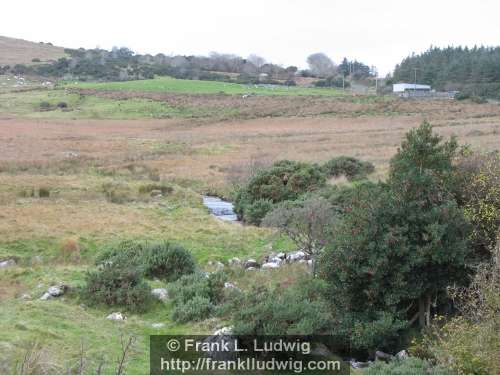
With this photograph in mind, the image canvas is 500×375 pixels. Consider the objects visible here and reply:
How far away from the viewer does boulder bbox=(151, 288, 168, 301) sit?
1486cm

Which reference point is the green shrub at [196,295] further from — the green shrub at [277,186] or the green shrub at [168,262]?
the green shrub at [277,186]

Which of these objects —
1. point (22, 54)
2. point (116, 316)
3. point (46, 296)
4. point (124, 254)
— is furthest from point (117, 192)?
point (22, 54)

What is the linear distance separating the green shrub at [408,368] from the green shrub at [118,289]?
6076mm

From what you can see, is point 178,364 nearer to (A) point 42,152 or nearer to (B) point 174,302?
(B) point 174,302

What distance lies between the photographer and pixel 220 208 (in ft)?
102

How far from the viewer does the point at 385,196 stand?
44.9 ft

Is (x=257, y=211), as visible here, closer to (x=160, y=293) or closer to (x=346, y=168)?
(x=346, y=168)

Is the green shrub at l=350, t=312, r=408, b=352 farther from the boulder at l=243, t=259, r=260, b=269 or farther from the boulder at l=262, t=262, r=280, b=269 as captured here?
the boulder at l=243, t=259, r=260, b=269

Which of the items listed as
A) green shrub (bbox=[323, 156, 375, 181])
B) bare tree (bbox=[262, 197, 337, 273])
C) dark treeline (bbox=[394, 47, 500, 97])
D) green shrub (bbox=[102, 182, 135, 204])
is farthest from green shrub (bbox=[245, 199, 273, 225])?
dark treeline (bbox=[394, 47, 500, 97])

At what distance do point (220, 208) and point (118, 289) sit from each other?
16.8m

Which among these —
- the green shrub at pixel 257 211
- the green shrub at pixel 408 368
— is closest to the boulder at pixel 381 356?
the green shrub at pixel 408 368

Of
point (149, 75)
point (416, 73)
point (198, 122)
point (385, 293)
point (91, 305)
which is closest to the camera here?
point (385, 293)

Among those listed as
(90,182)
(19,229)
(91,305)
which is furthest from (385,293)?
(90,182)

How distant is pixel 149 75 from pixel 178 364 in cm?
14715
